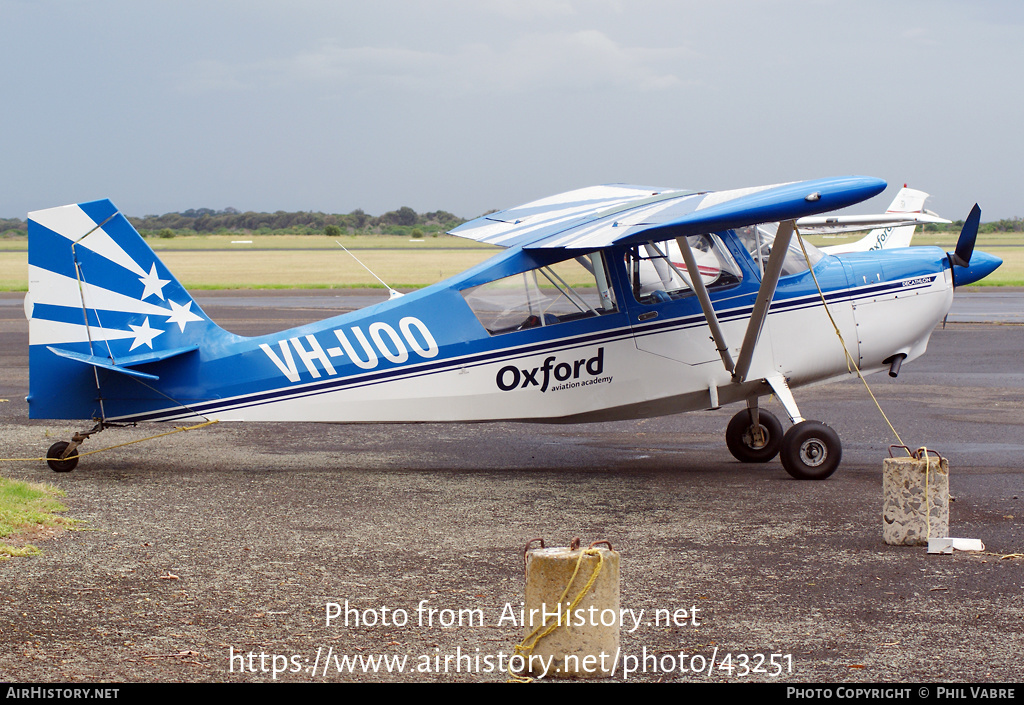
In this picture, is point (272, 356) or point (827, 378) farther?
point (827, 378)

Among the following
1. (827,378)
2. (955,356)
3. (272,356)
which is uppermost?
(272,356)

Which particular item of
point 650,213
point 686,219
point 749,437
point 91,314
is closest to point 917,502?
point 686,219

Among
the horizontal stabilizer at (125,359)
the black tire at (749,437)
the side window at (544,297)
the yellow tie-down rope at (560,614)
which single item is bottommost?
the black tire at (749,437)

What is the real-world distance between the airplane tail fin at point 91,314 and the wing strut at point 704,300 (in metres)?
4.32

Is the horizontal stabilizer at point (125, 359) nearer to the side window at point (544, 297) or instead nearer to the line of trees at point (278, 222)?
the side window at point (544, 297)

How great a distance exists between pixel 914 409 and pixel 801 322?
4.59m

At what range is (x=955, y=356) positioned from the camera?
1822cm

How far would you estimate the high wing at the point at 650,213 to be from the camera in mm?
7145

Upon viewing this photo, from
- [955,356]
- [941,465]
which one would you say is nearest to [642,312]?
[941,465]

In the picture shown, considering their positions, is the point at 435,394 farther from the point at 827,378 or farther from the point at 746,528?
the point at 827,378

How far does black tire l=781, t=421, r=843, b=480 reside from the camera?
8828 millimetres

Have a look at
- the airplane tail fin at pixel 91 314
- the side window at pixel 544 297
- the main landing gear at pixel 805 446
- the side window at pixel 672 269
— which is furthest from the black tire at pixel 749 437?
→ the airplane tail fin at pixel 91 314

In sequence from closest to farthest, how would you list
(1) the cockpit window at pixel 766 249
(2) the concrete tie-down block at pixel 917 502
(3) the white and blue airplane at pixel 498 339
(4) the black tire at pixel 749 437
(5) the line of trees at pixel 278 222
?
(2) the concrete tie-down block at pixel 917 502
(3) the white and blue airplane at pixel 498 339
(1) the cockpit window at pixel 766 249
(4) the black tire at pixel 749 437
(5) the line of trees at pixel 278 222

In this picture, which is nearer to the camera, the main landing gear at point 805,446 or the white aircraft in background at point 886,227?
the main landing gear at point 805,446
